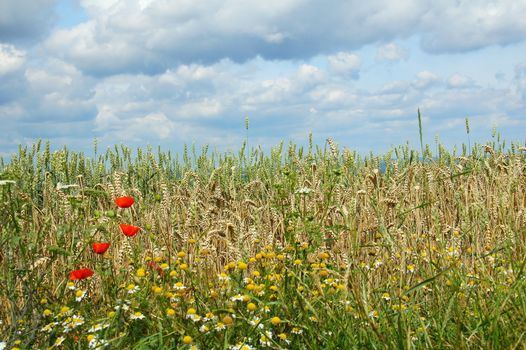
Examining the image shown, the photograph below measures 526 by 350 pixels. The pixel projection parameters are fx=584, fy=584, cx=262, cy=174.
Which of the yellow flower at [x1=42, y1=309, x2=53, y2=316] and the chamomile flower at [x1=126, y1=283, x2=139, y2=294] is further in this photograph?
the yellow flower at [x1=42, y1=309, x2=53, y2=316]

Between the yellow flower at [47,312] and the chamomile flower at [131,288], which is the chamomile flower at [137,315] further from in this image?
the yellow flower at [47,312]

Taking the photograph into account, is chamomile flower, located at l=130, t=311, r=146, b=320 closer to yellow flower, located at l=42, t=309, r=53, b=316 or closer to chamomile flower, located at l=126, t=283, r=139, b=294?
chamomile flower, located at l=126, t=283, r=139, b=294

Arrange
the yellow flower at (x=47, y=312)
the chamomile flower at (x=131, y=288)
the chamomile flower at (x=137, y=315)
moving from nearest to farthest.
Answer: the chamomile flower at (x=137, y=315) < the chamomile flower at (x=131, y=288) < the yellow flower at (x=47, y=312)

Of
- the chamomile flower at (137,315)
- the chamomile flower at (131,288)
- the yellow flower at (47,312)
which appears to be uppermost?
the chamomile flower at (131,288)

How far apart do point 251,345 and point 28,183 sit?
3974 millimetres

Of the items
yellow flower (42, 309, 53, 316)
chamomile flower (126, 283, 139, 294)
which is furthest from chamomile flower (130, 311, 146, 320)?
yellow flower (42, 309, 53, 316)

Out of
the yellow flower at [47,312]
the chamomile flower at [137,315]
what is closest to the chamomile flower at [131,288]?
the chamomile flower at [137,315]

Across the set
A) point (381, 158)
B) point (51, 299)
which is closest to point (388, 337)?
point (51, 299)

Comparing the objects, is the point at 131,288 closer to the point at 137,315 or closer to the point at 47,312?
the point at 137,315

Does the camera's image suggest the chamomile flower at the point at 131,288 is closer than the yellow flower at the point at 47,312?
Yes

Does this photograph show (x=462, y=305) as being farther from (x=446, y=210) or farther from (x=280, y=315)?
(x=446, y=210)

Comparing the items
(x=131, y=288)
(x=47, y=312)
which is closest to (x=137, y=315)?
(x=131, y=288)

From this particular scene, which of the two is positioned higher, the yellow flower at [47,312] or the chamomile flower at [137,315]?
the chamomile flower at [137,315]

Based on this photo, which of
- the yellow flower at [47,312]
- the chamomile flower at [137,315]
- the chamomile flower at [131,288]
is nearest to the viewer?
the chamomile flower at [137,315]
